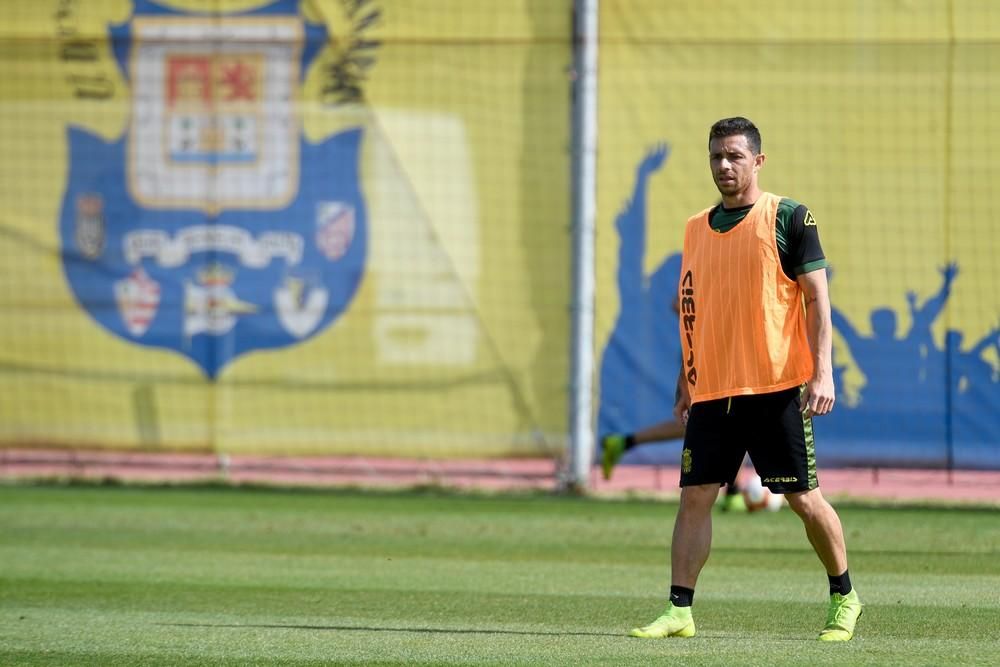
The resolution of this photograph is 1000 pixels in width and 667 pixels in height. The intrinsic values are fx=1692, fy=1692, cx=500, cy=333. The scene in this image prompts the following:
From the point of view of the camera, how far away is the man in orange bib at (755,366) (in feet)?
22.0

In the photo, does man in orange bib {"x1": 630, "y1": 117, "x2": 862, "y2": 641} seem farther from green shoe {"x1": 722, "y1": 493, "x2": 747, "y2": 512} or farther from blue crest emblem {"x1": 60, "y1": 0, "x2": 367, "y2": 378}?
blue crest emblem {"x1": 60, "y1": 0, "x2": 367, "y2": 378}

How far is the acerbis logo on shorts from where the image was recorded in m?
7.01

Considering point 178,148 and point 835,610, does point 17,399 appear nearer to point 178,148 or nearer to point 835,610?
point 178,148

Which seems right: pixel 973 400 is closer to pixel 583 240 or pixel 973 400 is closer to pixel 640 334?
pixel 640 334

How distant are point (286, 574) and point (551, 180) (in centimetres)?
579

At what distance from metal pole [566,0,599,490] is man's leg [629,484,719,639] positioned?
703 centimetres

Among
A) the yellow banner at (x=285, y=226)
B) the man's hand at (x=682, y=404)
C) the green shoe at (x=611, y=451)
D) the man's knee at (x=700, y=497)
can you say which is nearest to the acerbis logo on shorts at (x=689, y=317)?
the man's hand at (x=682, y=404)

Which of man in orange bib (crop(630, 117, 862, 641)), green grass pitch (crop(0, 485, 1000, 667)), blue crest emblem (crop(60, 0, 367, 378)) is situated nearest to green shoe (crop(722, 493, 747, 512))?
green grass pitch (crop(0, 485, 1000, 667))

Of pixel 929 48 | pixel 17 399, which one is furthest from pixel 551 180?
pixel 17 399

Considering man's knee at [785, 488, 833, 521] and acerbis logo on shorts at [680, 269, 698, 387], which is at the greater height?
acerbis logo on shorts at [680, 269, 698, 387]

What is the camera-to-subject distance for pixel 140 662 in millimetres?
6254

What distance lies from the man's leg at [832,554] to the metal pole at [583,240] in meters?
7.07

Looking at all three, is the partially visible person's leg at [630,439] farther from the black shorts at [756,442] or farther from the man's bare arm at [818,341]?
the man's bare arm at [818,341]

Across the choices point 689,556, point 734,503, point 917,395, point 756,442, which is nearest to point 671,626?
point 689,556
